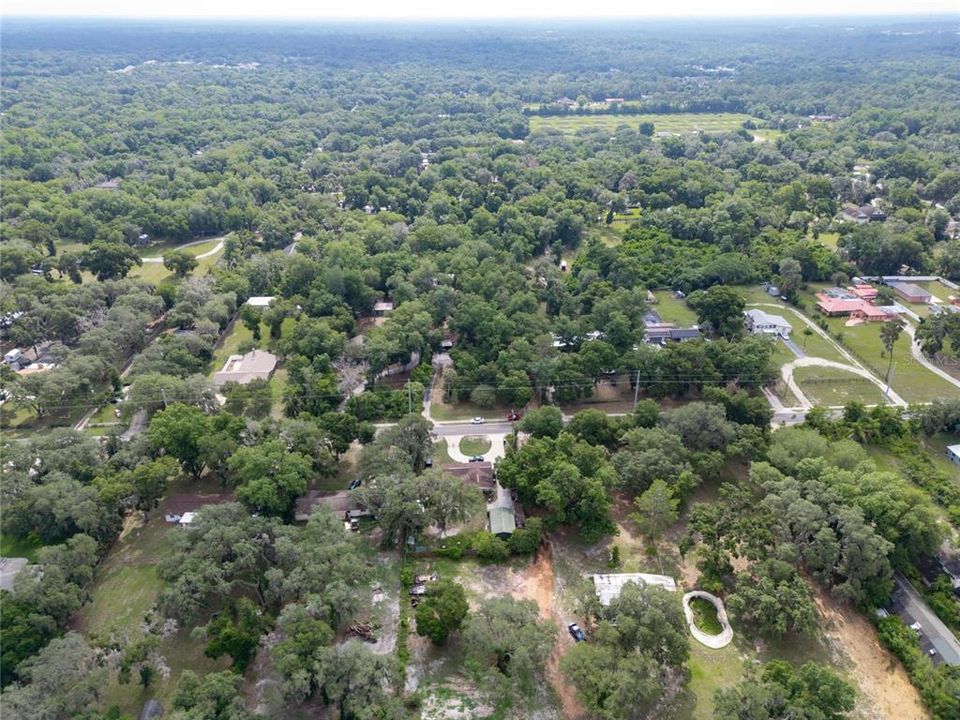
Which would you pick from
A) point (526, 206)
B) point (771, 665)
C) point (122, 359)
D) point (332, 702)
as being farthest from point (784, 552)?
point (526, 206)

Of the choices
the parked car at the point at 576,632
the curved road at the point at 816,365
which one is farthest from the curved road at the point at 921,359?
the parked car at the point at 576,632

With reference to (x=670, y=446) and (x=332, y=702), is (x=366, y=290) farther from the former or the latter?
(x=332, y=702)

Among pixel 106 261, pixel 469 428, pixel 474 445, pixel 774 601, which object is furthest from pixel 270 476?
pixel 106 261

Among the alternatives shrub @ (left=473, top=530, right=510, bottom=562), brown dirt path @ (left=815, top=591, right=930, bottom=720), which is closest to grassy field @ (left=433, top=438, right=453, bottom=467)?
shrub @ (left=473, top=530, right=510, bottom=562)

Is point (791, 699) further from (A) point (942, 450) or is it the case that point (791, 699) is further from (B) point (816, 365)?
(B) point (816, 365)

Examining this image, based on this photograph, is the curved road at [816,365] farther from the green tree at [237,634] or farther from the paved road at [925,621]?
the green tree at [237,634]
